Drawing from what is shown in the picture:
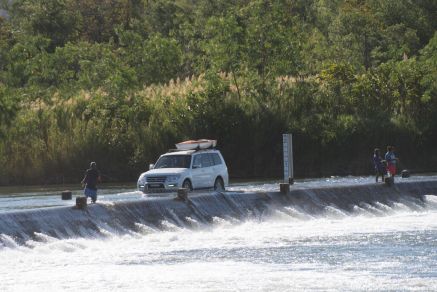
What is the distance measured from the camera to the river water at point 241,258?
76.9 feet

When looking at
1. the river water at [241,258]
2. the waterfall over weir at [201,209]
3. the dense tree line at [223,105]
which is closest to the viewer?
the river water at [241,258]

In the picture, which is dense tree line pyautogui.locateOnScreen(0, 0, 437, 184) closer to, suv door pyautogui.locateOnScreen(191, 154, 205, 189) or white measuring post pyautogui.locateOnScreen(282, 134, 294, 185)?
white measuring post pyautogui.locateOnScreen(282, 134, 294, 185)

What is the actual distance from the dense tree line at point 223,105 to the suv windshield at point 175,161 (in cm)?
1790

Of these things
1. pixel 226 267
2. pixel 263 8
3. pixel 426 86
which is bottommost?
pixel 226 267

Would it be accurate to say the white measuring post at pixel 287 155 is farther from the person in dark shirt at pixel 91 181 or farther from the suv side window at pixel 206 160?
the person in dark shirt at pixel 91 181

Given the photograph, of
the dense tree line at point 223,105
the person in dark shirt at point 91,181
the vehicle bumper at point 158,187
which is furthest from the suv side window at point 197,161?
the dense tree line at point 223,105

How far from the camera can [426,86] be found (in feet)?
215

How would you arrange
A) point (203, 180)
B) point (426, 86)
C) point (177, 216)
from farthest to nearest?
point (426, 86) → point (203, 180) → point (177, 216)

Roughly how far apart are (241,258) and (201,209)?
8096 mm

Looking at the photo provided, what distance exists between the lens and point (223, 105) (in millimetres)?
62562

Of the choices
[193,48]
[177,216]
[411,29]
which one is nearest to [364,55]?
[411,29]

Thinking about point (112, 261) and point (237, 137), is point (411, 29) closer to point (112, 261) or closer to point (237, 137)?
point (237, 137)

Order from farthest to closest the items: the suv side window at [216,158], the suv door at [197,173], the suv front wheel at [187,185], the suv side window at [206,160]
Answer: the suv side window at [216,158] → the suv side window at [206,160] → the suv door at [197,173] → the suv front wheel at [187,185]

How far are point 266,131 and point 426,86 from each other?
10001mm
